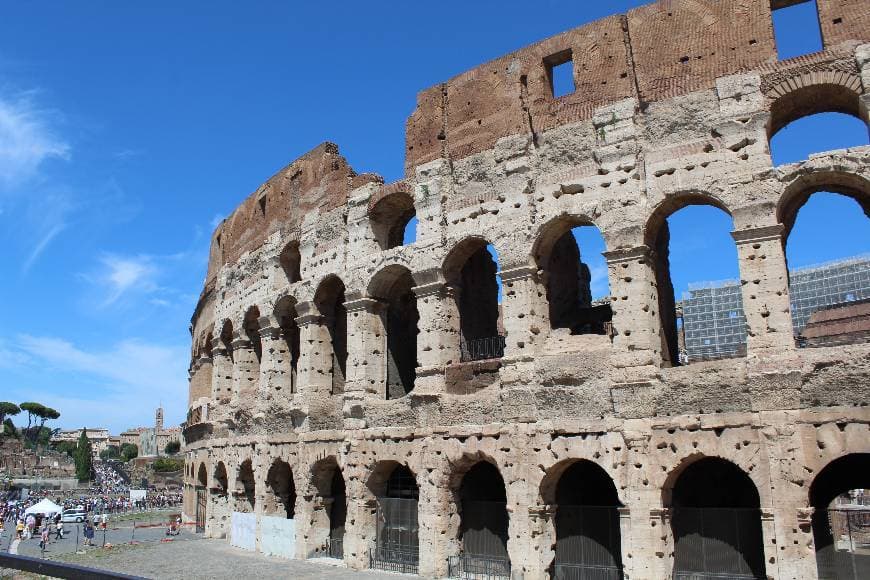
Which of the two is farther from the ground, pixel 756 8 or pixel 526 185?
pixel 756 8

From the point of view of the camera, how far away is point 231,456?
20.1 metres

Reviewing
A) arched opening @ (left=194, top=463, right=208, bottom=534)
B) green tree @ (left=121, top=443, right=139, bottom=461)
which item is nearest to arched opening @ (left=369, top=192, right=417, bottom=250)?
arched opening @ (left=194, top=463, right=208, bottom=534)

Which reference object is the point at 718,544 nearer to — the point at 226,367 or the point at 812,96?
the point at 812,96

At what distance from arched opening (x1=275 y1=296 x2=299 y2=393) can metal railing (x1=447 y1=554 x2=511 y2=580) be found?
723 centimetres

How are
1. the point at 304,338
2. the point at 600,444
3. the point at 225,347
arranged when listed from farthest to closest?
the point at 225,347
the point at 304,338
the point at 600,444

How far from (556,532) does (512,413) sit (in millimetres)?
2246

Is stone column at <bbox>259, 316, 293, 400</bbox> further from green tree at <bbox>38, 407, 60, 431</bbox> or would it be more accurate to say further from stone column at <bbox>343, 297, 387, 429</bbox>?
green tree at <bbox>38, 407, 60, 431</bbox>

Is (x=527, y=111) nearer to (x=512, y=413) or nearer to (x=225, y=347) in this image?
(x=512, y=413)

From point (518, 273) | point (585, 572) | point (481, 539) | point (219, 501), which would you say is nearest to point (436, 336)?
point (518, 273)

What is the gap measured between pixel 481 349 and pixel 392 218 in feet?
12.4

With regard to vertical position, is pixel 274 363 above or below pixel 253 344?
below

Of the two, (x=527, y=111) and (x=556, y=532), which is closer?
(x=556, y=532)

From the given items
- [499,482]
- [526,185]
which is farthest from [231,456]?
[526,185]

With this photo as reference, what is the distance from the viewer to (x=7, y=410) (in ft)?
278
